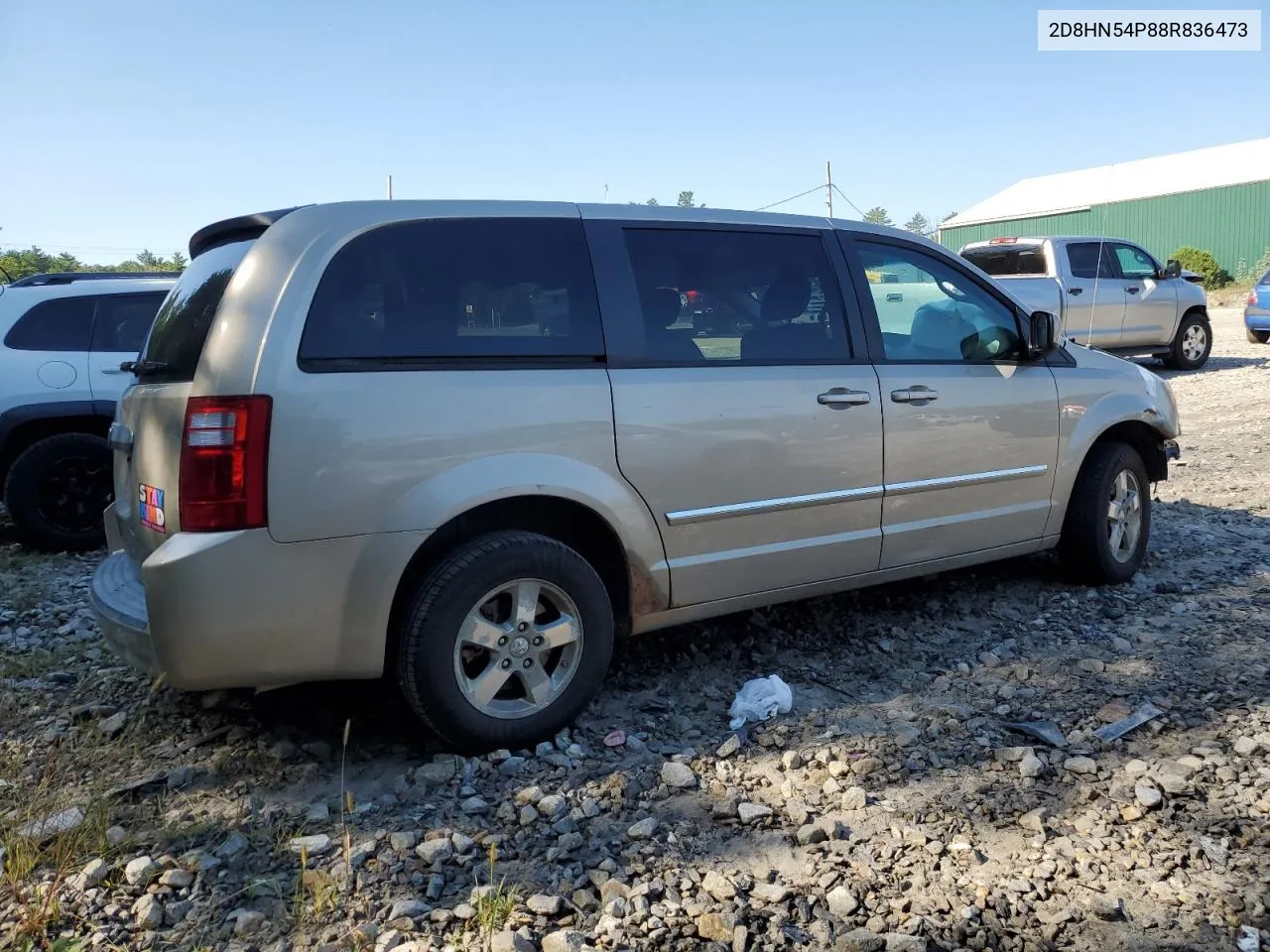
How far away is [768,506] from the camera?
4.00 meters

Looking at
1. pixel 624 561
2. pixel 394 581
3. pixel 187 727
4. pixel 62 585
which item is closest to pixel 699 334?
pixel 624 561

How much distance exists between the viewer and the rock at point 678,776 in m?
3.32

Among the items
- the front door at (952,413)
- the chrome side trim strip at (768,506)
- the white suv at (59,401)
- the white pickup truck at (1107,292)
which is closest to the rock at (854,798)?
the chrome side trim strip at (768,506)

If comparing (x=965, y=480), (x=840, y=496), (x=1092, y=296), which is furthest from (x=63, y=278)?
(x=1092, y=296)

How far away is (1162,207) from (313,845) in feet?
144

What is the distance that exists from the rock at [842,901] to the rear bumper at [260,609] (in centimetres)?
154

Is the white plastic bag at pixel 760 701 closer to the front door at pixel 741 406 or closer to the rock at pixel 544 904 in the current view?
the front door at pixel 741 406

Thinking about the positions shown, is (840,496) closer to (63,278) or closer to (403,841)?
(403,841)

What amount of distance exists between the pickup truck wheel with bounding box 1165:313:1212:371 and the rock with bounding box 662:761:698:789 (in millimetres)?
13794

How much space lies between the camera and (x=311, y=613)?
3188 mm

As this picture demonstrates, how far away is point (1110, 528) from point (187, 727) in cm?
431

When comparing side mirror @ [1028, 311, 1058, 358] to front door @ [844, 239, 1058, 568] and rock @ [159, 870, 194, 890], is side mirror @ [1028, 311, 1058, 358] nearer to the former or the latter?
front door @ [844, 239, 1058, 568]

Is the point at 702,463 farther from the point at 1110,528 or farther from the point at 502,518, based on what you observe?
the point at 1110,528

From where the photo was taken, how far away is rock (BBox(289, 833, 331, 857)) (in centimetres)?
294
